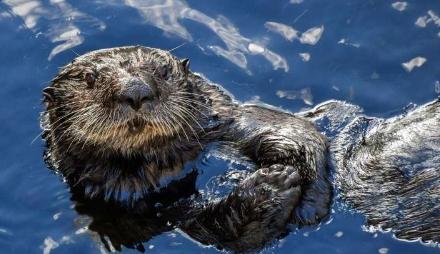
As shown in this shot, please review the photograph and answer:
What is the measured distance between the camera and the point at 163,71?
7012 millimetres

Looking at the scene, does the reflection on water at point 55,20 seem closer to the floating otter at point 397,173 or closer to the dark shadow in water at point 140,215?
the dark shadow in water at point 140,215

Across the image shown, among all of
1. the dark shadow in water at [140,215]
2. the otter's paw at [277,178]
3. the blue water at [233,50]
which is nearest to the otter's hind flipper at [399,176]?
the otter's paw at [277,178]

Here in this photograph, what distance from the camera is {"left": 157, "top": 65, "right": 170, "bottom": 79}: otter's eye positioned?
275 inches

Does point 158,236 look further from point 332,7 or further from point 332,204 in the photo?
point 332,7

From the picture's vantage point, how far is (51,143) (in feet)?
24.2

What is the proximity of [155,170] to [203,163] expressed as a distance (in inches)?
16.9

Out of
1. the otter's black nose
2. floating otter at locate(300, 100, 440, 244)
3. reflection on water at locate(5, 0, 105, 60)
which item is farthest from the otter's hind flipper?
reflection on water at locate(5, 0, 105, 60)

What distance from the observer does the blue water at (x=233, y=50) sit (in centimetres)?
786

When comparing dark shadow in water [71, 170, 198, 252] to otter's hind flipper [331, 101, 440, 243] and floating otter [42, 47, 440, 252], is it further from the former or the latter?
otter's hind flipper [331, 101, 440, 243]

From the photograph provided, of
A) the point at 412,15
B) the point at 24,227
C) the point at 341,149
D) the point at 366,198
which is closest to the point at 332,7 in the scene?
the point at 412,15

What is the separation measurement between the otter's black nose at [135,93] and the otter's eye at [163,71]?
566 millimetres

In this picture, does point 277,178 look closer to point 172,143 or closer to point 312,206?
point 312,206

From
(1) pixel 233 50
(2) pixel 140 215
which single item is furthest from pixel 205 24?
(2) pixel 140 215

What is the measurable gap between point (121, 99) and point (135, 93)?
5.2 inches
